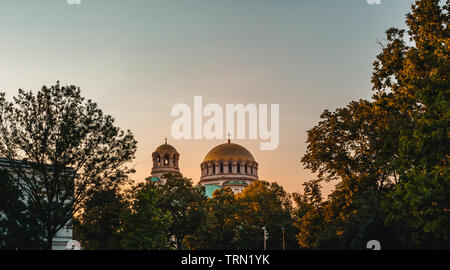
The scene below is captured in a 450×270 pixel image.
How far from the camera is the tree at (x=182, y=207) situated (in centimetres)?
5016

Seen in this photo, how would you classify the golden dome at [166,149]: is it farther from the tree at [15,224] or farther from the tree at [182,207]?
the tree at [15,224]

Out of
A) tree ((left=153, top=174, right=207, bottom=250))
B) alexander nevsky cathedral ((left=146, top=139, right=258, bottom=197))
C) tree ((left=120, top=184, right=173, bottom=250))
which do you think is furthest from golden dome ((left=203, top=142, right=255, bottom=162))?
tree ((left=120, top=184, right=173, bottom=250))

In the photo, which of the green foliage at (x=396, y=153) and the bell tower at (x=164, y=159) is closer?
the green foliage at (x=396, y=153)

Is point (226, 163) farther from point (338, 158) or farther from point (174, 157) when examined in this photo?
point (338, 158)

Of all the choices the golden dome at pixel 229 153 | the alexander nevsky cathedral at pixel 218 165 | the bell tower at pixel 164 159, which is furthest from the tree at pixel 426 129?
the bell tower at pixel 164 159

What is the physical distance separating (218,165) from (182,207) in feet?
183

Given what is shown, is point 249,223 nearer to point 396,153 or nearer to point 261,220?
point 261,220

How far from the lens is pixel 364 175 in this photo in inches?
1134

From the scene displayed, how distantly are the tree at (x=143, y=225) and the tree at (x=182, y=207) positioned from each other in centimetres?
692

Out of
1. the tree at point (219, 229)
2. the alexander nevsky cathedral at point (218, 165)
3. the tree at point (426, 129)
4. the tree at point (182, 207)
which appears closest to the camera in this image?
the tree at point (426, 129)

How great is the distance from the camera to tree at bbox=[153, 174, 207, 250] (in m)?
50.2

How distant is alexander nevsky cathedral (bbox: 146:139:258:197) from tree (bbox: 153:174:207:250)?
1996 inches

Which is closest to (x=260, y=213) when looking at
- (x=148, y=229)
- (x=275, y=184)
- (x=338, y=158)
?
(x=275, y=184)

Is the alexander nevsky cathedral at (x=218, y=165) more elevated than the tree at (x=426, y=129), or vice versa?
the alexander nevsky cathedral at (x=218, y=165)
